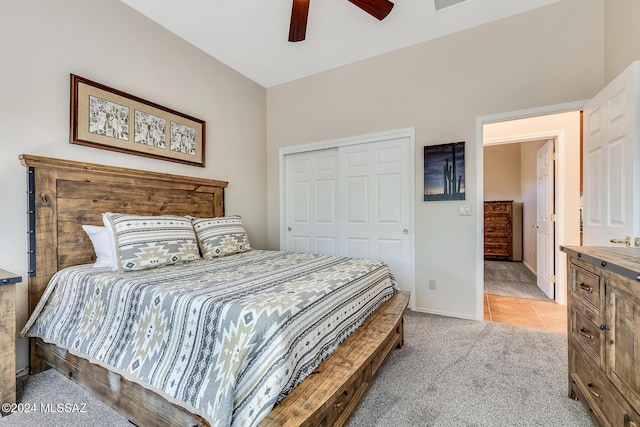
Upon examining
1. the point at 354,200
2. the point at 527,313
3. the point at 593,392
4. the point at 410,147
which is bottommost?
the point at 527,313

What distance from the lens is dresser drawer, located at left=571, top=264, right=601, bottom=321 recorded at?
127cm

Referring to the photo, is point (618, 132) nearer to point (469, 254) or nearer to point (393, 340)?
point (469, 254)

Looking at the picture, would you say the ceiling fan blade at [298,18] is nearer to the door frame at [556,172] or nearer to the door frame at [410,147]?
the door frame at [410,147]

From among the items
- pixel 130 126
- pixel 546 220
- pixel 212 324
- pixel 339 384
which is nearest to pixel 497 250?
pixel 546 220

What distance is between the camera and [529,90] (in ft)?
8.66

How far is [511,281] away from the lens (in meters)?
4.39

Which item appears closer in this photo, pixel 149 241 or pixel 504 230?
pixel 149 241

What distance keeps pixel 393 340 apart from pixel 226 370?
51.8 inches

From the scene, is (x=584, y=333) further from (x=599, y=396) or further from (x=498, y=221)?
(x=498, y=221)

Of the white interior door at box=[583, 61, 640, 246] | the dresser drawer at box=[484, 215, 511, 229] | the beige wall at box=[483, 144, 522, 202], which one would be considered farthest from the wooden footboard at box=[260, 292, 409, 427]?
the beige wall at box=[483, 144, 522, 202]

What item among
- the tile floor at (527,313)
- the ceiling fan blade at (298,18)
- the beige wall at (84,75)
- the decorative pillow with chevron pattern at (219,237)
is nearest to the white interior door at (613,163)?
the tile floor at (527,313)

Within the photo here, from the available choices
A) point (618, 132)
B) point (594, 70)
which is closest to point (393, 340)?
point (618, 132)

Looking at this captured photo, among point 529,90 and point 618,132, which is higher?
point 529,90

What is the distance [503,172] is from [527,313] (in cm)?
448
